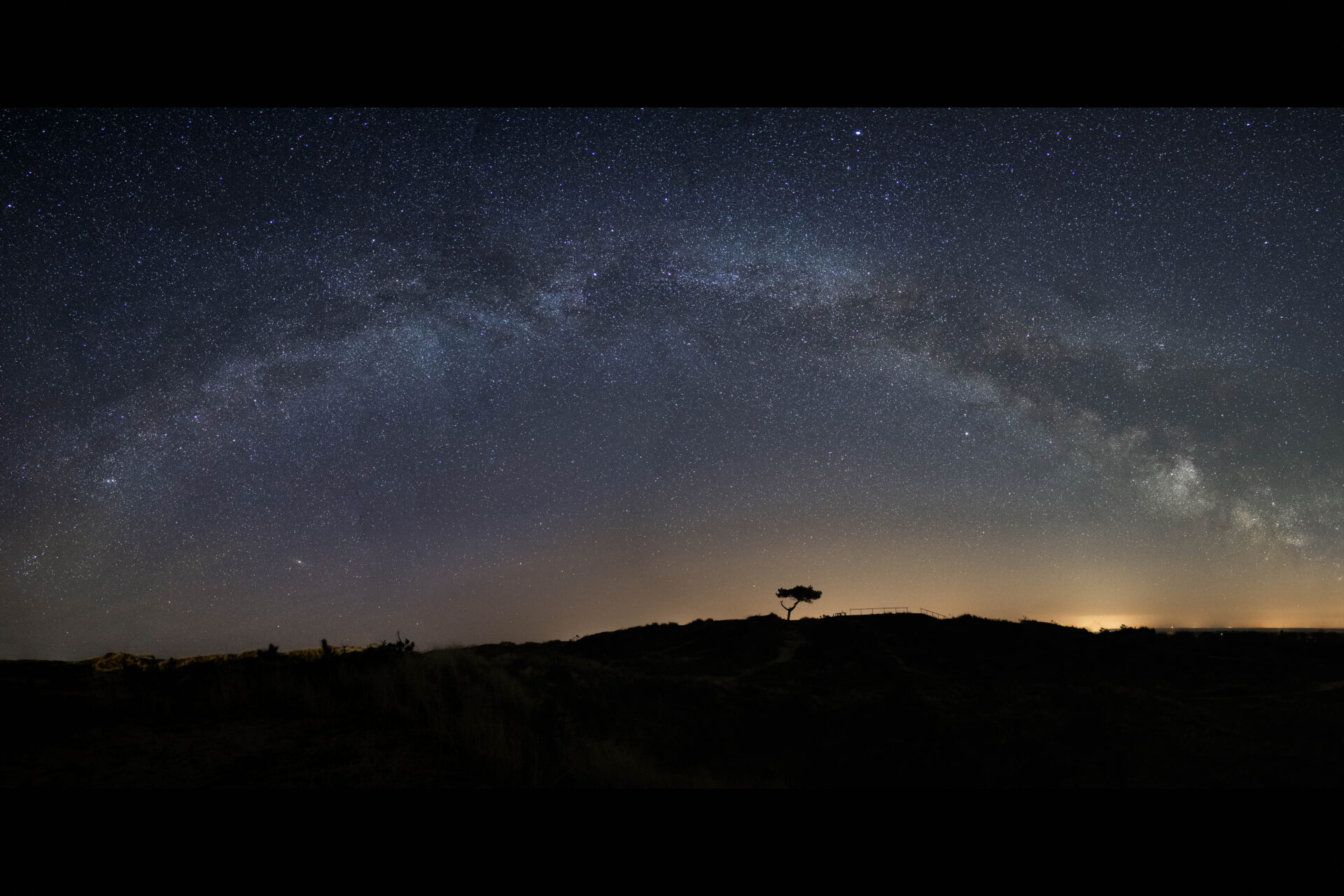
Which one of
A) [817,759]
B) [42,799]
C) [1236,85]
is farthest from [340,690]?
[817,759]

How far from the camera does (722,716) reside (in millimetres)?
14633

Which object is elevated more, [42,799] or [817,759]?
[42,799]

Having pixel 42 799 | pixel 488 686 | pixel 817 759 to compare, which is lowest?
pixel 817 759

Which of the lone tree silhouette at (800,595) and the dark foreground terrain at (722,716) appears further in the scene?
the lone tree silhouette at (800,595)

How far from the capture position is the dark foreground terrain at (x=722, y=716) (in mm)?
5368

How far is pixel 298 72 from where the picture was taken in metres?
1.68

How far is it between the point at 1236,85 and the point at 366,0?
2.38 m

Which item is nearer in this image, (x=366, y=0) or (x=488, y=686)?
(x=366, y=0)

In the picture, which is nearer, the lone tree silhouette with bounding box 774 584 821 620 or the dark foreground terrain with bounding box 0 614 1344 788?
the dark foreground terrain with bounding box 0 614 1344 788

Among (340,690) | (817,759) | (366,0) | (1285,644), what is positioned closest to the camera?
(366,0)

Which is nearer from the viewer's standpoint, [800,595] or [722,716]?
[722,716]

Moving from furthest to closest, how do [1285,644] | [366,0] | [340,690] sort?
[1285,644] < [340,690] < [366,0]

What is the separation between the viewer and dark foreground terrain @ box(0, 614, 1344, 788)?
211 inches

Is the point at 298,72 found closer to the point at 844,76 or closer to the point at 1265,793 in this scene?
the point at 844,76
